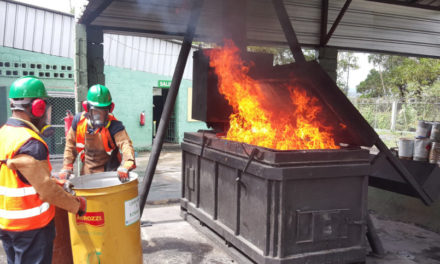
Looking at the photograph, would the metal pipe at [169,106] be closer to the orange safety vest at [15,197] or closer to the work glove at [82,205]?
the work glove at [82,205]

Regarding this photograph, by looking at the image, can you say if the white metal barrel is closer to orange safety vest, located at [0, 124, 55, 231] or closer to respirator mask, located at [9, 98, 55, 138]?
respirator mask, located at [9, 98, 55, 138]

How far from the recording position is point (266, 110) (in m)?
5.36

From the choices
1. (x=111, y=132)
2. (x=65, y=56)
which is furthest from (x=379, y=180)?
(x=65, y=56)

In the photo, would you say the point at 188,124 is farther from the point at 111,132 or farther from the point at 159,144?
the point at 111,132

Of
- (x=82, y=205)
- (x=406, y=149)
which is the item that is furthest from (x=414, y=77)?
(x=82, y=205)

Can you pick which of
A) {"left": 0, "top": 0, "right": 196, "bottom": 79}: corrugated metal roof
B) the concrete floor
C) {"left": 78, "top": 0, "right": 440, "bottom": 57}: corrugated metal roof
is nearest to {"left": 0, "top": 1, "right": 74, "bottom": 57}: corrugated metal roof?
{"left": 0, "top": 0, "right": 196, "bottom": 79}: corrugated metal roof

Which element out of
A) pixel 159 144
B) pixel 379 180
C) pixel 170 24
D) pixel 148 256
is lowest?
pixel 148 256

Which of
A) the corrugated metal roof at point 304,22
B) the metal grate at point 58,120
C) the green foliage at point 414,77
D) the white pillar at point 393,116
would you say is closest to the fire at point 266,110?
the corrugated metal roof at point 304,22

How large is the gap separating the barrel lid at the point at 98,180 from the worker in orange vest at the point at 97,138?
20 centimetres

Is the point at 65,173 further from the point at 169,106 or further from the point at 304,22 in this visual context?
the point at 304,22

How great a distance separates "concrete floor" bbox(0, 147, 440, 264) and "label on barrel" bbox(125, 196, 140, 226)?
1415 millimetres

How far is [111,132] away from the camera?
4023 mm

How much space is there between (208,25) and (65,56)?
8.66 meters

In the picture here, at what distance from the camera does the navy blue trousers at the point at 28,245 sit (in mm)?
2615
